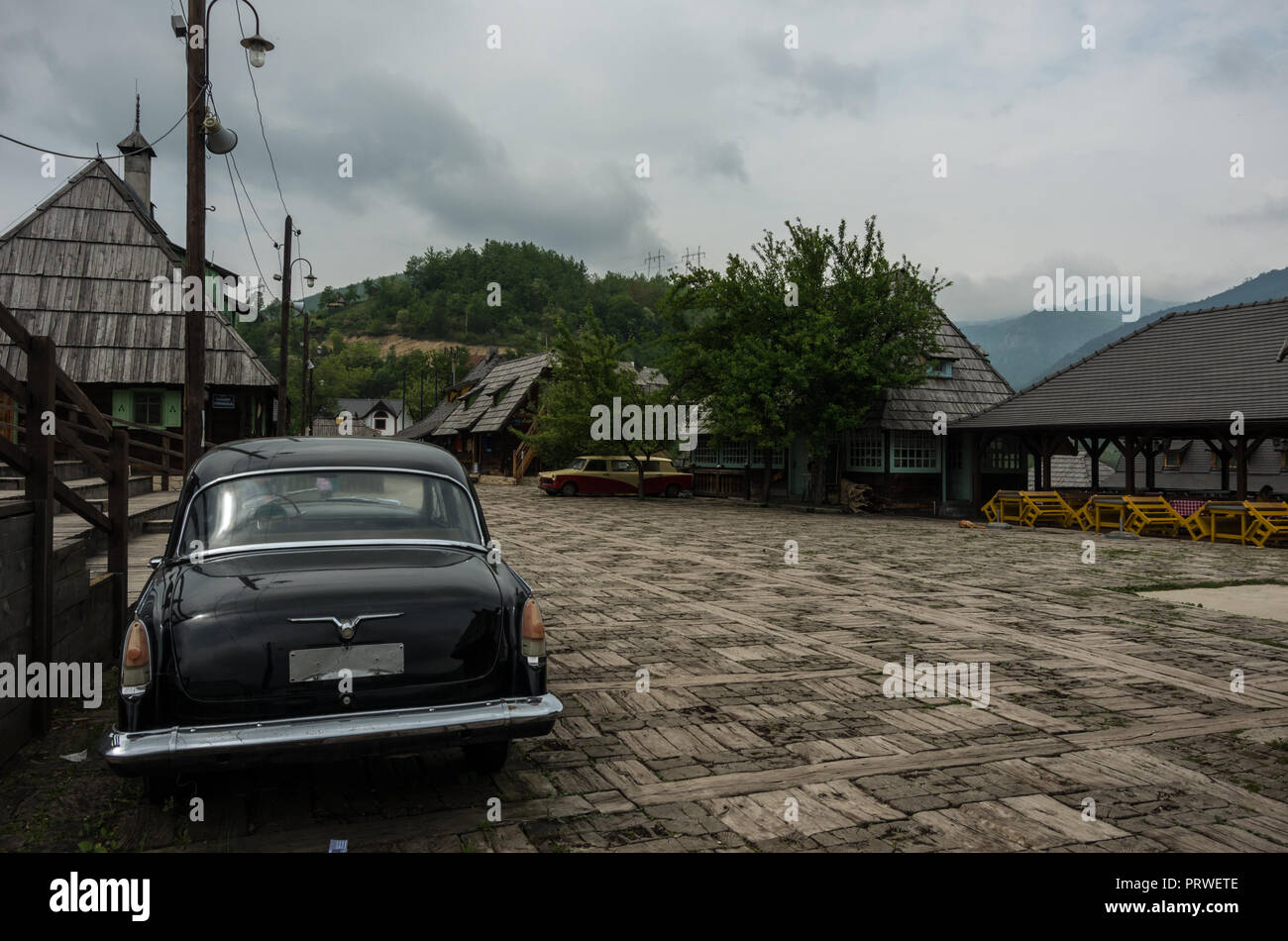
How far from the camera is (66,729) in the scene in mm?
5070

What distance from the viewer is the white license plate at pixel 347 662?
3.70 metres

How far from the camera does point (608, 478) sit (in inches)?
1357

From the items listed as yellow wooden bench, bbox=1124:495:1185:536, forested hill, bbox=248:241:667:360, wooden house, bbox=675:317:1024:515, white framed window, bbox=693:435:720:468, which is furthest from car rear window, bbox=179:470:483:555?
forested hill, bbox=248:241:667:360

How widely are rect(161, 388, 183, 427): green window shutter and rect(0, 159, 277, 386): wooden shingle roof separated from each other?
0.48 meters

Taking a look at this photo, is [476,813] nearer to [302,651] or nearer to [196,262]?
[302,651]

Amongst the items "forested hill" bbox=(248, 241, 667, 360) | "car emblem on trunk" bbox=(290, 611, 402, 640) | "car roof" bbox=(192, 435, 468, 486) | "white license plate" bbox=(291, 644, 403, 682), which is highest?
"forested hill" bbox=(248, 241, 667, 360)

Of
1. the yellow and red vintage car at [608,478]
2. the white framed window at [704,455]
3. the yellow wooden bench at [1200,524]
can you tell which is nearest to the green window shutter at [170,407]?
the yellow and red vintage car at [608,478]

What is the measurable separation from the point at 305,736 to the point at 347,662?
1.15 feet

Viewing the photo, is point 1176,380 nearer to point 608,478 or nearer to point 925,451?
point 925,451

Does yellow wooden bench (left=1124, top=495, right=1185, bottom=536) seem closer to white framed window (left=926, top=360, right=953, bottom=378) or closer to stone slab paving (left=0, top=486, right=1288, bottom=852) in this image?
white framed window (left=926, top=360, right=953, bottom=378)

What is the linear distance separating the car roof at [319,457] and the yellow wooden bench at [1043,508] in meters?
20.4

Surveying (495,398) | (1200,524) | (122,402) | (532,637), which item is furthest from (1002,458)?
(495,398)

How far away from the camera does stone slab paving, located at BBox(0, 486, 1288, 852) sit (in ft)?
12.3
